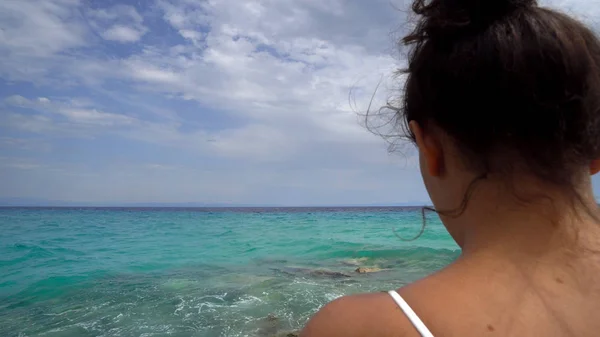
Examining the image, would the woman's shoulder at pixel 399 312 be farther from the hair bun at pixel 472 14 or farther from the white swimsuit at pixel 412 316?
the hair bun at pixel 472 14

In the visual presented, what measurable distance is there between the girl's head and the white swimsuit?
0.29 metres

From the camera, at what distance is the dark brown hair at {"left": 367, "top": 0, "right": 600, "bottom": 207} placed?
2.76 ft

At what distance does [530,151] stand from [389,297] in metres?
0.43

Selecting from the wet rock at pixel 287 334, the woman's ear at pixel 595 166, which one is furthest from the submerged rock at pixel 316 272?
the woman's ear at pixel 595 166

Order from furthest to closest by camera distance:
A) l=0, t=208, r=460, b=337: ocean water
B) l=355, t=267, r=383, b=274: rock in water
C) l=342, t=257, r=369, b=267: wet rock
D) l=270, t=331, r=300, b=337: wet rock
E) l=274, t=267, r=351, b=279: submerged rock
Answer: l=342, t=257, r=369, b=267: wet rock, l=355, t=267, r=383, b=274: rock in water, l=274, t=267, r=351, b=279: submerged rock, l=0, t=208, r=460, b=337: ocean water, l=270, t=331, r=300, b=337: wet rock

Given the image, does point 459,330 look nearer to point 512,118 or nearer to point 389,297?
point 389,297

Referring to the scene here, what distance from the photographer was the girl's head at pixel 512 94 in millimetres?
843

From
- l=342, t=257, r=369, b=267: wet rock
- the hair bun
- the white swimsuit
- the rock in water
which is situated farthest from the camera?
l=342, t=257, r=369, b=267: wet rock

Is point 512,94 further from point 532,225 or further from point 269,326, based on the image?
point 269,326

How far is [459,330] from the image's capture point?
0.81m

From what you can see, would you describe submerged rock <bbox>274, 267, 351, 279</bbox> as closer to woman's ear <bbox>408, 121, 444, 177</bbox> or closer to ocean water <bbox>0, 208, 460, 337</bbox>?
ocean water <bbox>0, 208, 460, 337</bbox>

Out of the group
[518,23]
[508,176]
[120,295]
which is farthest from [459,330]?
[120,295]

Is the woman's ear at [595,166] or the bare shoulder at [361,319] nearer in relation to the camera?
the bare shoulder at [361,319]

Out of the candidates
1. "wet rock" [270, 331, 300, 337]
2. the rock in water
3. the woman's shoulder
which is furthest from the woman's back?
the rock in water
